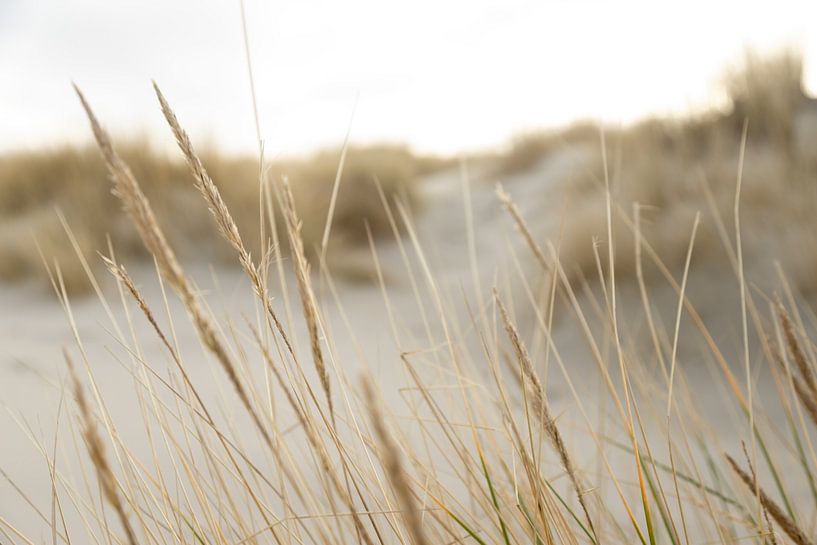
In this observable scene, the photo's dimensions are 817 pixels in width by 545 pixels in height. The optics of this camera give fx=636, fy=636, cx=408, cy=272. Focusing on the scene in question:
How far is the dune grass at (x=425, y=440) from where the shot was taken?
0.58 m

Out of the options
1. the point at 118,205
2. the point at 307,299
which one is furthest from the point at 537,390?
the point at 118,205

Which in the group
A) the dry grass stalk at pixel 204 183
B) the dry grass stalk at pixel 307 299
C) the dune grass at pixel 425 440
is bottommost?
the dune grass at pixel 425 440

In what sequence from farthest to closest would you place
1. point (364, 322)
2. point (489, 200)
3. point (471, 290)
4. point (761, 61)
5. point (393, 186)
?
1. point (489, 200)
2. point (393, 186)
3. point (761, 61)
4. point (471, 290)
5. point (364, 322)

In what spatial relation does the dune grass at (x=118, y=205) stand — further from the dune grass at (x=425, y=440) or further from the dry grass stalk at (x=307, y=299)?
the dry grass stalk at (x=307, y=299)

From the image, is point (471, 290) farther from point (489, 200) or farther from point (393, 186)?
point (489, 200)

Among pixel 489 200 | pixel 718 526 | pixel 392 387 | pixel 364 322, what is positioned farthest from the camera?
pixel 489 200

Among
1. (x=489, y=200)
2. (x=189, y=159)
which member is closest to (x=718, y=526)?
(x=189, y=159)

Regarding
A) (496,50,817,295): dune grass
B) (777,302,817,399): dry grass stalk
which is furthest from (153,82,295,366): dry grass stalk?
(496,50,817,295): dune grass

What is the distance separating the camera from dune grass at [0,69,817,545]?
0.58m

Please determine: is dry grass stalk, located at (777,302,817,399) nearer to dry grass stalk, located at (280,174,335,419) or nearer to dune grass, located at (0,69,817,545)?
dune grass, located at (0,69,817,545)

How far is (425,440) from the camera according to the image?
3.34 feet

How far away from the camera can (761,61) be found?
15.8 ft

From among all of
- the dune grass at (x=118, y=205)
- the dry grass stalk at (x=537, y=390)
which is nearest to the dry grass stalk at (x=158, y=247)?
the dry grass stalk at (x=537, y=390)

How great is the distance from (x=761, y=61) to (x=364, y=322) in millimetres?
3773
